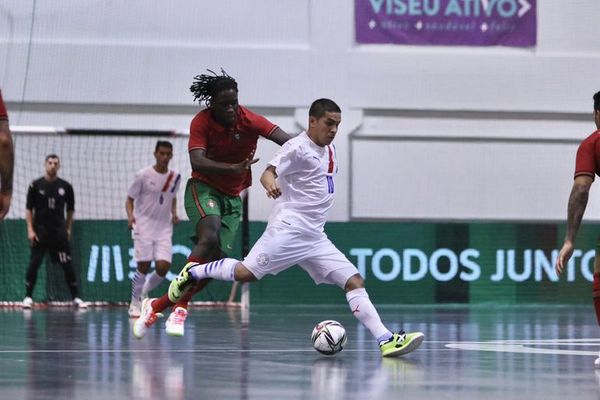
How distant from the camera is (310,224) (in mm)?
9906

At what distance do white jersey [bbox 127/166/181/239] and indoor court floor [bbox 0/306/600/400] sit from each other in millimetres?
1969

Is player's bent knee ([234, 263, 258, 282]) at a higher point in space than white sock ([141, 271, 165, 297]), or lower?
lower

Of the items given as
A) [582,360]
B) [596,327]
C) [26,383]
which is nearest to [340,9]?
[596,327]

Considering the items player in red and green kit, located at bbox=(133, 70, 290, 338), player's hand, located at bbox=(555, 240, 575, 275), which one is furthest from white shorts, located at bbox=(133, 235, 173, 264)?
player's hand, located at bbox=(555, 240, 575, 275)

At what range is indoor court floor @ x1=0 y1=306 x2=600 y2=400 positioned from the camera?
23.4 feet

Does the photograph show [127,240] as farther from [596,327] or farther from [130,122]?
[596,327]

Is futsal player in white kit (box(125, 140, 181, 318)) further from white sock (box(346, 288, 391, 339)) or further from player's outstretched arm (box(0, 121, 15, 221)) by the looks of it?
player's outstretched arm (box(0, 121, 15, 221))

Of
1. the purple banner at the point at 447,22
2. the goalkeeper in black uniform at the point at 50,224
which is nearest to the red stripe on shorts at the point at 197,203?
the goalkeeper in black uniform at the point at 50,224

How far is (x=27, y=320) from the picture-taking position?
1541cm

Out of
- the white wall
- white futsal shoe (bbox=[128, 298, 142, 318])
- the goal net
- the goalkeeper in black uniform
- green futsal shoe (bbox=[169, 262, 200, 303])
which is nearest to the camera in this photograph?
green futsal shoe (bbox=[169, 262, 200, 303])

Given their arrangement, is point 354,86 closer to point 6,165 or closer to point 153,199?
point 153,199

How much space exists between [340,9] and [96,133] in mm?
6261

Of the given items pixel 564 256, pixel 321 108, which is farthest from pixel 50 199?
pixel 564 256

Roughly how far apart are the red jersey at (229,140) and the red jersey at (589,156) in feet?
10.9
